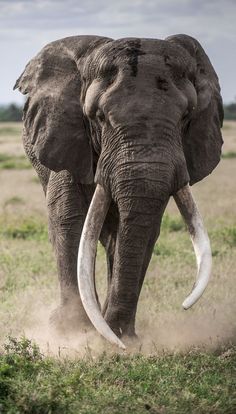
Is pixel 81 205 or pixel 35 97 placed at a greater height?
pixel 35 97

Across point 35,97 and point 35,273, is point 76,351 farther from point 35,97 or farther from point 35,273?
point 35,273

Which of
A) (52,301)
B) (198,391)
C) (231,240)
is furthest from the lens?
(231,240)

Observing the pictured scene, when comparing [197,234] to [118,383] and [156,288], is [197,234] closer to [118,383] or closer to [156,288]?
[118,383]

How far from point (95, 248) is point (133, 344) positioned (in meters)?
0.92

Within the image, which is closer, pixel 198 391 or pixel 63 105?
pixel 198 391

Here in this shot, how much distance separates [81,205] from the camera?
27.4 feet

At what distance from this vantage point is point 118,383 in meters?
6.92

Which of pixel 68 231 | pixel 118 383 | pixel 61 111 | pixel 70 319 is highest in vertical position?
pixel 61 111

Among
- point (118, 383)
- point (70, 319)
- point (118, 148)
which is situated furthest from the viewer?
point (70, 319)

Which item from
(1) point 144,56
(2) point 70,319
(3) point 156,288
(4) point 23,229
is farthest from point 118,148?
(4) point 23,229

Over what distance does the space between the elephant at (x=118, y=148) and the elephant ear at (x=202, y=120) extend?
11 mm

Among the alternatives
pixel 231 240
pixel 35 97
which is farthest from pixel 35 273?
pixel 35 97

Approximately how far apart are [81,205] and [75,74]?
1.02m

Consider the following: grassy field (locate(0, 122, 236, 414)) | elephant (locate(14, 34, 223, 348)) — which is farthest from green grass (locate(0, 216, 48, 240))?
elephant (locate(14, 34, 223, 348))
